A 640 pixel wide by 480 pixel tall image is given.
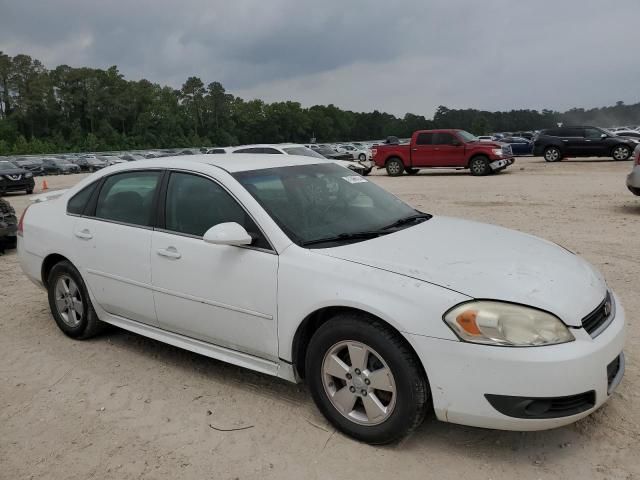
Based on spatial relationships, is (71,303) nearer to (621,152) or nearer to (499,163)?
(499,163)

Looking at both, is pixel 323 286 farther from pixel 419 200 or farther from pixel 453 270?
pixel 419 200

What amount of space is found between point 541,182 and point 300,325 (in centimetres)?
1582

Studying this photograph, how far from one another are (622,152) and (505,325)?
25.2 meters

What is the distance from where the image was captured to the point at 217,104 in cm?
13112

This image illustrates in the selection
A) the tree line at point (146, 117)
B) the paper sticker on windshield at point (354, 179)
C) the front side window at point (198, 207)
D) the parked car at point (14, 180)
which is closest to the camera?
the front side window at point (198, 207)

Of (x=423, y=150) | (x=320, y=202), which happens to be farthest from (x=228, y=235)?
(x=423, y=150)

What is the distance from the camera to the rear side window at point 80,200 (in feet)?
14.8

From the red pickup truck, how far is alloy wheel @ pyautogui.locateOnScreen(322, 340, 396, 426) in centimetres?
1917

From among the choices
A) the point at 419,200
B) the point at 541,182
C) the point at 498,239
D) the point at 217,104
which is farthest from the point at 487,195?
the point at 217,104

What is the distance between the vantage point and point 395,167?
23094mm

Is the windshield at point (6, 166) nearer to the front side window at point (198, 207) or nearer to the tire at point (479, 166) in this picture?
the tire at point (479, 166)

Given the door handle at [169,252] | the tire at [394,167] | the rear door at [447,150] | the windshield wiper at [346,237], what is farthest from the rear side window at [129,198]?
the tire at [394,167]

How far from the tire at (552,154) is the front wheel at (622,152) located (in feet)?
7.63

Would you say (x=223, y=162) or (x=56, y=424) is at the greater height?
(x=223, y=162)
